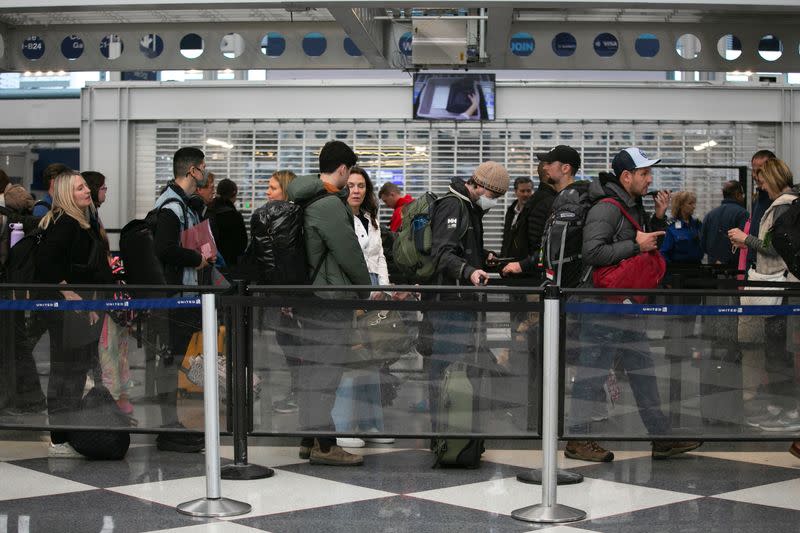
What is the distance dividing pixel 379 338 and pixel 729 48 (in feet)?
18.4

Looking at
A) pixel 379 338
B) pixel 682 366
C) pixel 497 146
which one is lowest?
pixel 682 366

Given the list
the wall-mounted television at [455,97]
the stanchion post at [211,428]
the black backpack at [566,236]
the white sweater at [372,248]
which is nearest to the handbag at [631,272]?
the black backpack at [566,236]

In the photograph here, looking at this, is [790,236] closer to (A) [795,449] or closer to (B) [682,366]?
(B) [682,366]

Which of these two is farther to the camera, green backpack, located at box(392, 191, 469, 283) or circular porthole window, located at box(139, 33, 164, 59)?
circular porthole window, located at box(139, 33, 164, 59)

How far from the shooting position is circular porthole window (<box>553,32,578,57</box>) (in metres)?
9.84

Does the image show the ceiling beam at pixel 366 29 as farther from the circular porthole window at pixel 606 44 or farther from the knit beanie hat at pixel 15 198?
the knit beanie hat at pixel 15 198

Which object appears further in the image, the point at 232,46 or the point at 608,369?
the point at 232,46

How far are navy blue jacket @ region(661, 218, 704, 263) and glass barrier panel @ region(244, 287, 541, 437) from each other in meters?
6.21

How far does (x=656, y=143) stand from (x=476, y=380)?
322 inches

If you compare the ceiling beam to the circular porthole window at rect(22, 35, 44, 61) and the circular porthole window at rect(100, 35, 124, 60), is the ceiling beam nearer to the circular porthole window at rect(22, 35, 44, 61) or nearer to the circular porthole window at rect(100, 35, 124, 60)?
the circular porthole window at rect(100, 35, 124, 60)

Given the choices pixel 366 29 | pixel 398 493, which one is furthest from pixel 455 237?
pixel 366 29

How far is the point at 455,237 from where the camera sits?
6.04 m

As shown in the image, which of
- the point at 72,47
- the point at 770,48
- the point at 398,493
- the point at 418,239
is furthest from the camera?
the point at 72,47

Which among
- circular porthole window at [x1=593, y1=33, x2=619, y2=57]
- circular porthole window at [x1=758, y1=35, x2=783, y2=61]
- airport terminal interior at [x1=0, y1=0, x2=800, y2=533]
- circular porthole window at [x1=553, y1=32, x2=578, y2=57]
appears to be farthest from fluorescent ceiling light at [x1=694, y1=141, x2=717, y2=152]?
airport terminal interior at [x1=0, y1=0, x2=800, y2=533]
